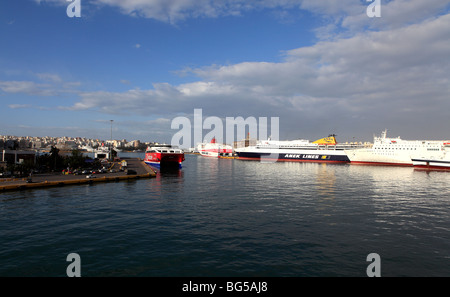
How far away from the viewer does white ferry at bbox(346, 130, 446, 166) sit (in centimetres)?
9672

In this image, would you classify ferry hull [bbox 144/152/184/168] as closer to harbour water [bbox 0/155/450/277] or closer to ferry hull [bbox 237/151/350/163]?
harbour water [bbox 0/155/450/277]

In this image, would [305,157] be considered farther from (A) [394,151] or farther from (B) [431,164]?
(B) [431,164]

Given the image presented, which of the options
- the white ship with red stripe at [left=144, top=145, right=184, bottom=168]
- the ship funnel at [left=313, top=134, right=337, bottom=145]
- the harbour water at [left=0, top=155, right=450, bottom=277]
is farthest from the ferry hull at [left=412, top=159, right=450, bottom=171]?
the white ship with red stripe at [left=144, top=145, right=184, bottom=168]

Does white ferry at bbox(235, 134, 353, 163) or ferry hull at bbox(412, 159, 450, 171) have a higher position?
white ferry at bbox(235, 134, 353, 163)

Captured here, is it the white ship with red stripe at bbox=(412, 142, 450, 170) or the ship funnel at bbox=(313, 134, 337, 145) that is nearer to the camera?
the white ship with red stripe at bbox=(412, 142, 450, 170)

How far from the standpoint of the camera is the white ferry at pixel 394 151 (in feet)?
317

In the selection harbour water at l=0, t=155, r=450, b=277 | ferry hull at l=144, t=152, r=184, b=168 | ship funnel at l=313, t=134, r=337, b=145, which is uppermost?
ship funnel at l=313, t=134, r=337, b=145

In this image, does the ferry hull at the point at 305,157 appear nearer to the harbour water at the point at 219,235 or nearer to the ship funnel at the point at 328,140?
the ship funnel at the point at 328,140

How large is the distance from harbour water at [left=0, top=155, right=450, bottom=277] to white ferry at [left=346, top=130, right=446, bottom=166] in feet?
272

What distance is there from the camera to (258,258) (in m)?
14.9

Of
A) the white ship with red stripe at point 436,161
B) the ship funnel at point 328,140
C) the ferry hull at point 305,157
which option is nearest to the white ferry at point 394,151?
the white ship with red stripe at point 436,161

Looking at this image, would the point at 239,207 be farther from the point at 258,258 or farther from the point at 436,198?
the point at 436,198
